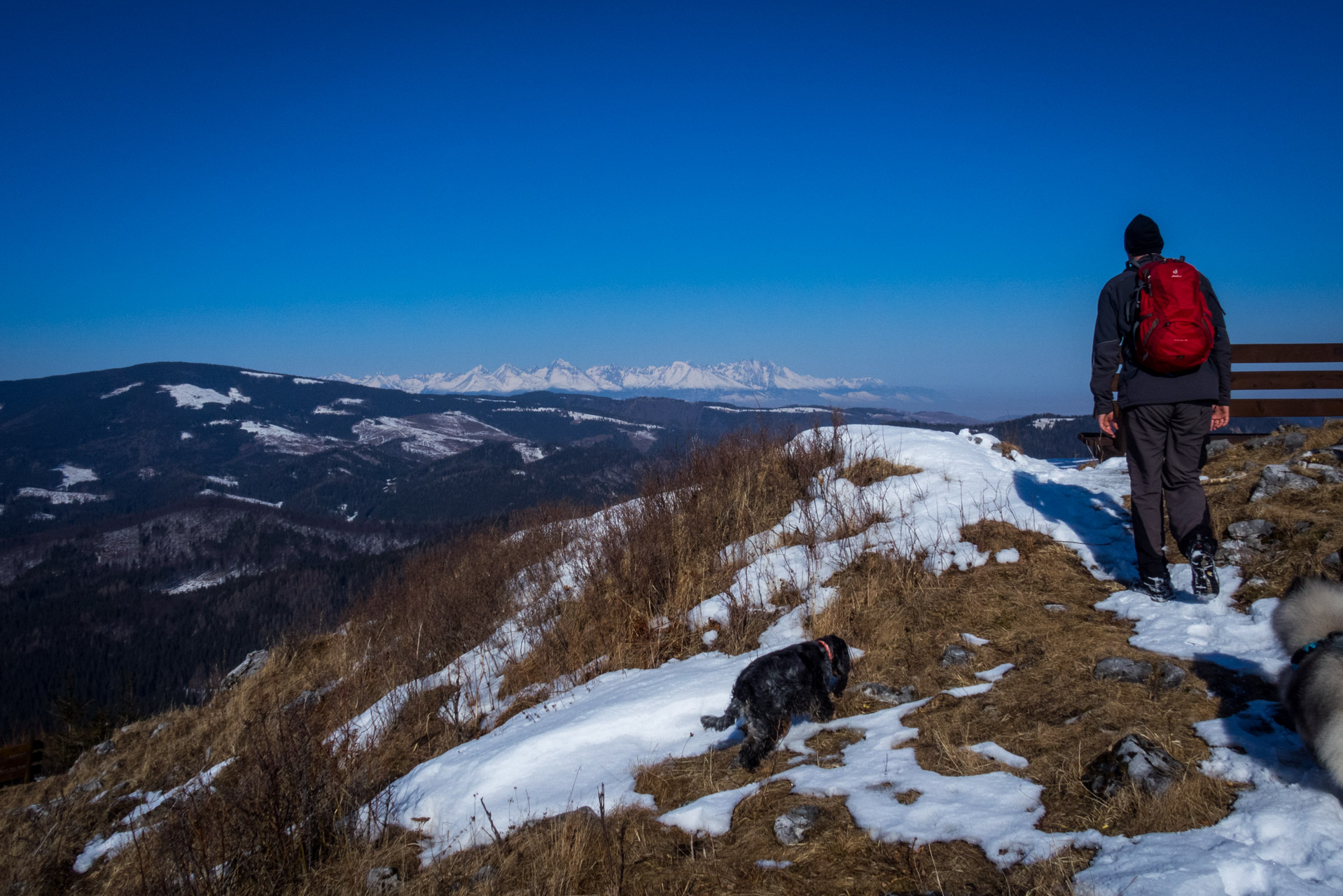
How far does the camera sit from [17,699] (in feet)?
223

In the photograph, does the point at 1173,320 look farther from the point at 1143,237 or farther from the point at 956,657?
the point at 956,657

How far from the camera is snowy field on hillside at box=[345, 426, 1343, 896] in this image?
2104mm

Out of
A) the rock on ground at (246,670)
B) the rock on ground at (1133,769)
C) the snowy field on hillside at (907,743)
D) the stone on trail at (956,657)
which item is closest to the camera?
the snowy field on hillside at (907,743)

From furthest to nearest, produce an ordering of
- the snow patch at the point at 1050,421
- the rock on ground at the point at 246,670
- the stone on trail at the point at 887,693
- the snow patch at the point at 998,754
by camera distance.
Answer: the snow patch at the point at 1050,421
the rock on ground at the point at 246,670
the stone on trail at the point at 887,693
the snow patch at the point at 998,754

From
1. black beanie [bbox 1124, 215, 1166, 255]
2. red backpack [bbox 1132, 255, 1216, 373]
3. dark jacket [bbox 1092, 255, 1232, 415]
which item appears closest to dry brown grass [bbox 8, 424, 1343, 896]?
dark jacket [bbox 1092, 255, 1232, 415]

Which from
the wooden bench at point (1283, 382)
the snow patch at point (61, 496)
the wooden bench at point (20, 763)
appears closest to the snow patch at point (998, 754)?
the wooden bench at point (1283, 382)

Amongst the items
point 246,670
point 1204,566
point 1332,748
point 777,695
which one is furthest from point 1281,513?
point 246,670

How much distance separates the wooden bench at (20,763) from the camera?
16.2 metres

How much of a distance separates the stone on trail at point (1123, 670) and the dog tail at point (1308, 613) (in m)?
0.91

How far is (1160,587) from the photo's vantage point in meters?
4.53

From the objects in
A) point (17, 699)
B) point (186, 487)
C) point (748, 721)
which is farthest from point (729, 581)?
point (186, 487)

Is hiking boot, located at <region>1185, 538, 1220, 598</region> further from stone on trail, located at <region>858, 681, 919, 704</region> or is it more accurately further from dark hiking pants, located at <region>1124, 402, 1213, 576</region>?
stone on trail, located at <region>858, 681, 919, 704</region>

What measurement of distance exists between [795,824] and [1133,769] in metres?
1.35

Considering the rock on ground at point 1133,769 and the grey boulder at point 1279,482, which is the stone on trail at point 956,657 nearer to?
the rock on ground at point 1133,769
